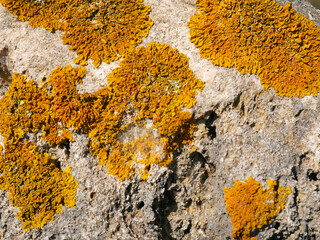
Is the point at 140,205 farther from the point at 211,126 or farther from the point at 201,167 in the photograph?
the point at 211,126

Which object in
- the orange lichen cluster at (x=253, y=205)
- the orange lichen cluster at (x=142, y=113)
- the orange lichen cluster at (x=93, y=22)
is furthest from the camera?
the orange lichen cluster at (x=93, y=22)

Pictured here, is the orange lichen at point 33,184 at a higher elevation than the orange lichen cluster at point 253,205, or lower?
lower

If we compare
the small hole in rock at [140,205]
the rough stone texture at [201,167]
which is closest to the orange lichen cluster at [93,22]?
the rough stone texture at [201,167]

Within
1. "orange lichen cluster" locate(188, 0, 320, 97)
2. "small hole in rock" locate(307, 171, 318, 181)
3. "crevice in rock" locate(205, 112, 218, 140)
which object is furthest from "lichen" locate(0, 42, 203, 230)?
"small hole in rock" locate(307, 171, 318, 181)

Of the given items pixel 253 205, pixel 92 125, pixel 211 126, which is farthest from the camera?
pixel 211 126

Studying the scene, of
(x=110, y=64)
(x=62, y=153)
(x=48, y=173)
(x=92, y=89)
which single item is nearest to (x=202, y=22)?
(x=110, y=64)

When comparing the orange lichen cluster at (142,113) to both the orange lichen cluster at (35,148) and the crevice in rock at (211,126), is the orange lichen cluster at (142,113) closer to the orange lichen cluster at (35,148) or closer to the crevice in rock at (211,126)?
the crevice in rock at (211,126)

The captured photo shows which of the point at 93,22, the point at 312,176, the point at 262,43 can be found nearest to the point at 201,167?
the point at 312,176
